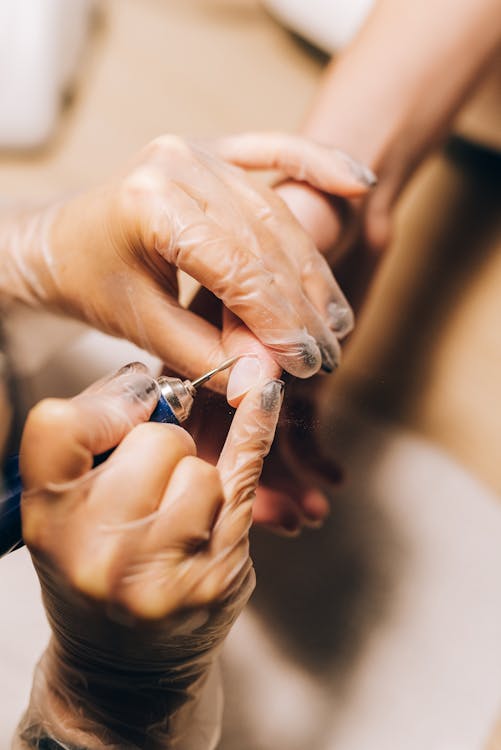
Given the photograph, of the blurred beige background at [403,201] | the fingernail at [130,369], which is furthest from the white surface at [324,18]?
the fingernail at [130,369]

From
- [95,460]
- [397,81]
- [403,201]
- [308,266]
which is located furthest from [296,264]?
[403,201]

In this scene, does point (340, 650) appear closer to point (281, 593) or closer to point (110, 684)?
point (281, 593)

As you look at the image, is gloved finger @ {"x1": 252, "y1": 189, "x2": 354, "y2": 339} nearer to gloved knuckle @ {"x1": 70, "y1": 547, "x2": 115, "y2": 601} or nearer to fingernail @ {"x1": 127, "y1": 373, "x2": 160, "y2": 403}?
fingernail @ {"x1": 127, "y1": 373, "x2": 160, "y2": 403}

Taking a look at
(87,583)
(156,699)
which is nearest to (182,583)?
(87,583)

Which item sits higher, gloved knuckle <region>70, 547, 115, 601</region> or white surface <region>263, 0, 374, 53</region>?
white surface <region>263, 0, 374, 53</region>

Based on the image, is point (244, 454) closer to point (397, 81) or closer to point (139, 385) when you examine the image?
point (139, 385)

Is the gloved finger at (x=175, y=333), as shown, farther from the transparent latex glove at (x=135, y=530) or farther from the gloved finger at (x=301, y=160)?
the gloved finger at (x=301, y=160)

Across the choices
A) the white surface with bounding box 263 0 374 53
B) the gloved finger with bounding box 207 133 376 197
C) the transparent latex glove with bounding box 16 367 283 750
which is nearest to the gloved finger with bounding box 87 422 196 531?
the transparent latex glove with bounding box 16 367 283 750
